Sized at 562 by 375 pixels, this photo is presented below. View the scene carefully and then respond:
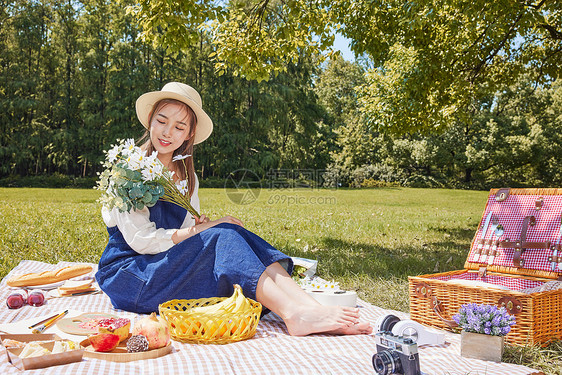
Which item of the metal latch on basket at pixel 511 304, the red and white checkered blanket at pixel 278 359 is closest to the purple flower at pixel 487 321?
the red and white checkered blanket at pixel 278 359

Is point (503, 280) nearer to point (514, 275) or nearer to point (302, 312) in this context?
point (514, 275)

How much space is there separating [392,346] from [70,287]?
8.25 feet

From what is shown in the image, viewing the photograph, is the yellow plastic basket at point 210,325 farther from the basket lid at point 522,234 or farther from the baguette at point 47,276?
the basket lid at point 522,234

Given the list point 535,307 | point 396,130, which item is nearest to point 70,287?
point 535,307

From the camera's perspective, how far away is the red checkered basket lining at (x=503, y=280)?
11.1 feet

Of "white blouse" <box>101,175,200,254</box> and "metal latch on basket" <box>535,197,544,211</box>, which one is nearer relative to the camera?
"white blouse" <box>101,175,200,254</box>

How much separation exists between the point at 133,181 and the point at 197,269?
2.27 ft

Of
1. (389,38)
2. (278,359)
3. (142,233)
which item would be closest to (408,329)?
(278,359)

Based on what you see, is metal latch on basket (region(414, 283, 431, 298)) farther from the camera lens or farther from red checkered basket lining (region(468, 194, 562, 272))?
the camera lens

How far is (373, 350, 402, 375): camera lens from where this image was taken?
1.96m

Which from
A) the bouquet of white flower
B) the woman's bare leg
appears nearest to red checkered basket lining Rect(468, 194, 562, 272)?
the woman's bare leg

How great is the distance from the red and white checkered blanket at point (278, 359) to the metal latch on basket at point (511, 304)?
1.21ft

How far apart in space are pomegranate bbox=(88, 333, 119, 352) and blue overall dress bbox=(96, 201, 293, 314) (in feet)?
2.20

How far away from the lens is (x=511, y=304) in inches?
105
